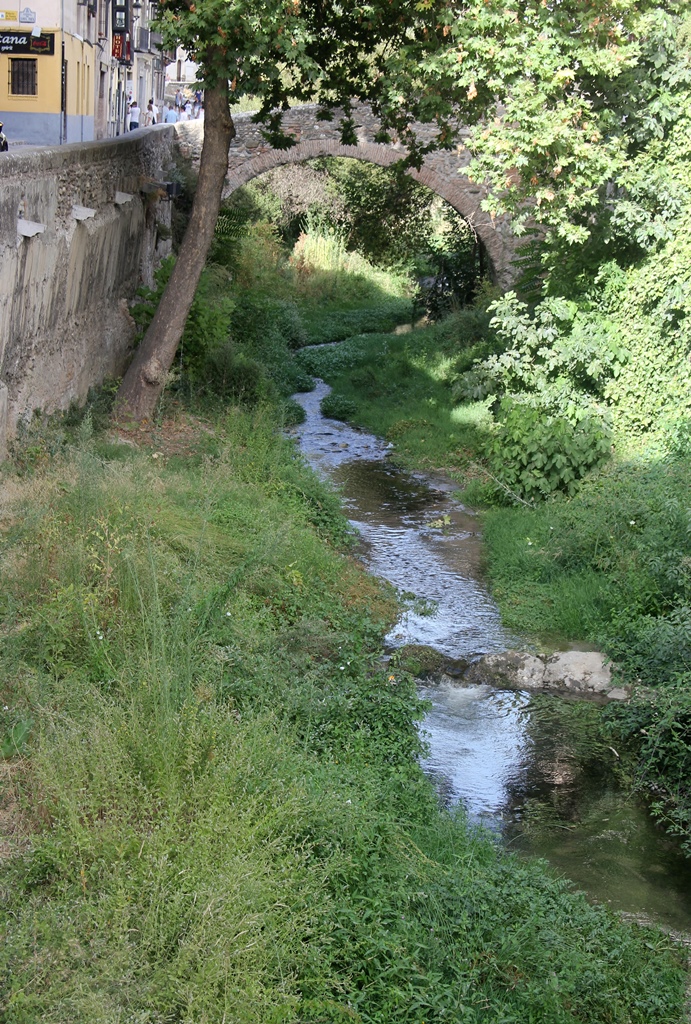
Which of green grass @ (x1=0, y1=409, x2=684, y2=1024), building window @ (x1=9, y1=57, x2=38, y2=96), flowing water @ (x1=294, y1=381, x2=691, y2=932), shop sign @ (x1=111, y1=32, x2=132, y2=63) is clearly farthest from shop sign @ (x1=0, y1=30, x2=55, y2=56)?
green grass @ (x1=0, y1=409, x2=684, y2=1024)

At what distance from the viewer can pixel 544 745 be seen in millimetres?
6953

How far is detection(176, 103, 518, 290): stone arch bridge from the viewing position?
18.9 metres

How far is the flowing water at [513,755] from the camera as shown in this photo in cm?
568

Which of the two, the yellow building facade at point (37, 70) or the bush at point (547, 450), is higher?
the yellow building facade at point (37, 70)

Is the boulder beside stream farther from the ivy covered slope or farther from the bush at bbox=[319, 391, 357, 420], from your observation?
the bush at bbox=[319, 391, 357, 420]

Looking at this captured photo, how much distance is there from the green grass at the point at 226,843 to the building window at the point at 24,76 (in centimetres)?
1946

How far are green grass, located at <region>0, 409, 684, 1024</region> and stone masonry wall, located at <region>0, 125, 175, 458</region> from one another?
7.45ft

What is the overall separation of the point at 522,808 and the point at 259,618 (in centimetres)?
213

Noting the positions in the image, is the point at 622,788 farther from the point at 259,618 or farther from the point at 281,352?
the point at 281,352

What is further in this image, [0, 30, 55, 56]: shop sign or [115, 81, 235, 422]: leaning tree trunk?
[0, 30, 55, 56]: shop sign

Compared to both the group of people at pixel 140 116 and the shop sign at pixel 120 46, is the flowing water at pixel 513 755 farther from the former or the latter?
the group of people at pixel 140 116

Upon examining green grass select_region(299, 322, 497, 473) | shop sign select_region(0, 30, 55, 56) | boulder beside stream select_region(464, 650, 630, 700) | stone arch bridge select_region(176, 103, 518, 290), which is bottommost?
green grass select_region(299, 322, 497, 473)

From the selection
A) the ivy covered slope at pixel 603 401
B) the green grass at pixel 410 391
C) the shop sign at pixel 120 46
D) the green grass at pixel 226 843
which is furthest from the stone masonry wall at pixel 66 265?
the shop sign at pixel 120 46

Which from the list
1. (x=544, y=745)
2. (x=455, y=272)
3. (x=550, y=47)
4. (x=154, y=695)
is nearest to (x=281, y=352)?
(x=455, y=272)
